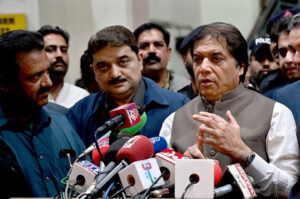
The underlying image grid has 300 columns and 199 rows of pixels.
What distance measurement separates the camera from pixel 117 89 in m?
2.66

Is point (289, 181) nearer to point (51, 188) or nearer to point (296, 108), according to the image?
point (296, 108)

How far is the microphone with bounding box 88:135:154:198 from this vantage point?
149 cm

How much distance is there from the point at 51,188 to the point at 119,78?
2.77 ft

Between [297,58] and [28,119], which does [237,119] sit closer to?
[297,58]

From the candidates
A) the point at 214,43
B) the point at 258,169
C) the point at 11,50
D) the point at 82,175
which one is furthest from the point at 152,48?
the point at 82,175

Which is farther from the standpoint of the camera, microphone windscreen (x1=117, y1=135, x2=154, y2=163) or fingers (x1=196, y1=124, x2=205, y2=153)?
fingers (x1=196, y1=124, x2=205, y2=153)

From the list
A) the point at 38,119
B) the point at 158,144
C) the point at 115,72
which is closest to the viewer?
the point at 158,144

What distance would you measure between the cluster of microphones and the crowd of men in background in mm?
227

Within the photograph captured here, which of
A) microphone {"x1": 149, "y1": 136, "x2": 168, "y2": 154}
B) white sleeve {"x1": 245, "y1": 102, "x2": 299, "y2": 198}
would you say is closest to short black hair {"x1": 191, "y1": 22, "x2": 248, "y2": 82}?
white sleeve {"x1": 245, "y1": 102, "x2": 299, "y2": 198}

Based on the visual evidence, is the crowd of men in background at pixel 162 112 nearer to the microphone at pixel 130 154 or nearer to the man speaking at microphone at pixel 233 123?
the man speaking at microphone at pixel 233 123

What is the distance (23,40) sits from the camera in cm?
208

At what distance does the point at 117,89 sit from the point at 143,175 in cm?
120

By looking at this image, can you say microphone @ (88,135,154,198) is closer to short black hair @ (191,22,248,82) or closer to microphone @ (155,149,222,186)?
microphone @ (155,149,222,186)

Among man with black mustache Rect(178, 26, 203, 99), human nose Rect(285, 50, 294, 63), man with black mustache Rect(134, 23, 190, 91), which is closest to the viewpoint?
human nose Rect(285, 50, 294, 63)
